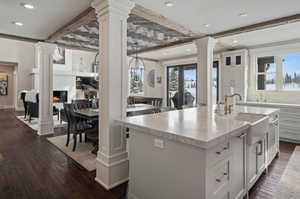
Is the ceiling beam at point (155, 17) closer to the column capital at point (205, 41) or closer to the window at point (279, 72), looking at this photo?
the column capital at point (205, 41)

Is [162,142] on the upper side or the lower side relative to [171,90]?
lower

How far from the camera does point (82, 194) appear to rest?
2.10 meters

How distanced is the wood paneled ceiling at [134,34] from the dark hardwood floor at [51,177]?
8.18 feet

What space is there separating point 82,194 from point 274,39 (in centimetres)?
543

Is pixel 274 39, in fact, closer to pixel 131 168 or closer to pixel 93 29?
pixel 93 29

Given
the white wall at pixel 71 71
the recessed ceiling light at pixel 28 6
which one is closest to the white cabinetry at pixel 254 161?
the recessed ceiling light at pixel 28 6

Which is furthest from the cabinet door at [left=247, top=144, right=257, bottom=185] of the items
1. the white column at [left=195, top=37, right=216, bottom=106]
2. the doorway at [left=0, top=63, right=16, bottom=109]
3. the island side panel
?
the doorway at [left=0, top=63, right=16, bottom=109]

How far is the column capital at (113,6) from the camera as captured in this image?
7.28 feet

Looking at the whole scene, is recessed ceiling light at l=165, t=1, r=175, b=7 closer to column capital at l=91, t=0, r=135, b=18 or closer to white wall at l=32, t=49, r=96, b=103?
column capital at l=91, t=0, r=135, b=18

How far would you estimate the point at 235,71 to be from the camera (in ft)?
17.5

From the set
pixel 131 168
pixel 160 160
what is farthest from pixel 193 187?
pixel 131 168

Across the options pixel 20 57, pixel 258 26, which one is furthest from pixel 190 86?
pixel 20 57

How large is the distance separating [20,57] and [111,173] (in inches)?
429

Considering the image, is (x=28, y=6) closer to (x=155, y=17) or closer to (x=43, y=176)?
(x=155, y=17)
